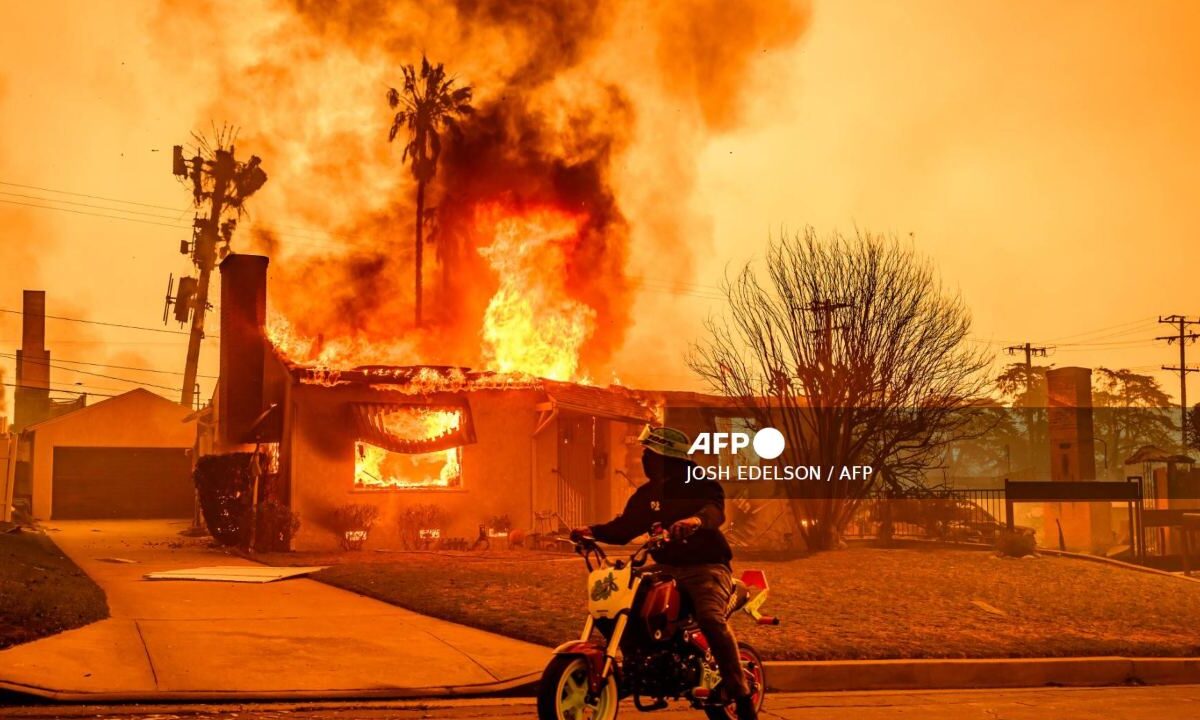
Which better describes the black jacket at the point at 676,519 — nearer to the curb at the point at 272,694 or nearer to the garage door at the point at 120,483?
the curb at the point at 272,694

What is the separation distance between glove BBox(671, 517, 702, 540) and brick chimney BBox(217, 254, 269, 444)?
21.1 meters

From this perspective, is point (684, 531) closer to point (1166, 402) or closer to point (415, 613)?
point (415, 613)

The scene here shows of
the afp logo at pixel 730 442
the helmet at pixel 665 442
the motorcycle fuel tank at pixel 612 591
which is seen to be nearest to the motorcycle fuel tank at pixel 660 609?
the motorcycle fuel tank at pixel 612 591

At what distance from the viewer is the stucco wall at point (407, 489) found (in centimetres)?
2238

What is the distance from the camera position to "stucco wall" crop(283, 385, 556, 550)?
2238cm

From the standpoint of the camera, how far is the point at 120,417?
45.8 m

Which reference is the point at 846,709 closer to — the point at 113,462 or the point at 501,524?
the point at 501,524

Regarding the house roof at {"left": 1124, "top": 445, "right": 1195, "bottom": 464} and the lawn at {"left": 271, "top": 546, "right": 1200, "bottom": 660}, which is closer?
the lawn at {"left": 271, "top": 546, "right": 1200, "bottom": 660}

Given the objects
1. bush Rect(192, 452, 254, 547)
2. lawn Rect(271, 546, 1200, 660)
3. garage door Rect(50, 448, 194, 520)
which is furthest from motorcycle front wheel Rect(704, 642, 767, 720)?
garage door Rect(50, 448, 194, 520)

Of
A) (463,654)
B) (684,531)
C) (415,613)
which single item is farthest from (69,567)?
(684,531)

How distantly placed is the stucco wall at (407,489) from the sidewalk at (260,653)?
851 cm

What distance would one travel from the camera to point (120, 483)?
147ft

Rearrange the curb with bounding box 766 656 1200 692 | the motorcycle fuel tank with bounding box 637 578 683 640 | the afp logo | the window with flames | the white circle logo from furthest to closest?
the afp logo, the white circle logo, the window with flames, the curb with bounding box 766 656 1200 692, the motorcycle fuel tank with bounding box 637 578 683 640

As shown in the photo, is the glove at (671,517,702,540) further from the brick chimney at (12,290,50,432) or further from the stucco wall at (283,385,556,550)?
the brick chimney at (12,290,50,432)
